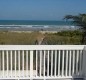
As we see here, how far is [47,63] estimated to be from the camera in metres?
5.72

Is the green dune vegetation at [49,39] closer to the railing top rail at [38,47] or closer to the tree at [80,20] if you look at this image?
the tree at [80,20]

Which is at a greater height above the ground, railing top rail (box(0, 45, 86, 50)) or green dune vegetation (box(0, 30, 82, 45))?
railing top rail (box(0, 45, 86, 50))

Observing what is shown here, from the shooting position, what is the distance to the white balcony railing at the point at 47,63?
18.5ft

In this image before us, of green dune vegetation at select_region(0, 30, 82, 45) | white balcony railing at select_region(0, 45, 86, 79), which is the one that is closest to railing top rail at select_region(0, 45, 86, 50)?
white balcony railing at select_region(0, 45, 86, 79)

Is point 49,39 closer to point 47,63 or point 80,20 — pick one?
point 80,20

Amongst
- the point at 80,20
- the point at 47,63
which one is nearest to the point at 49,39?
the point at 80,20

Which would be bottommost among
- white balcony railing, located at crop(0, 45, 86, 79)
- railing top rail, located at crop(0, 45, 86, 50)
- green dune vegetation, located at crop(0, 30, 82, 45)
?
green dune vegetation, located at crop(0, 30, 82, 45)

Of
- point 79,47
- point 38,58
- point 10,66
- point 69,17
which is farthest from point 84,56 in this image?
point 69,17

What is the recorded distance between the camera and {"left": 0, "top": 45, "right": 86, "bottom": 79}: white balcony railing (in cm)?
565

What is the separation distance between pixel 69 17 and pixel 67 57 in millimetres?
2590

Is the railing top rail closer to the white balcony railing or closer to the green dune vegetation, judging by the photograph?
the white balcony railing

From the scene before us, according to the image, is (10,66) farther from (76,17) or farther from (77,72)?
(76,17)

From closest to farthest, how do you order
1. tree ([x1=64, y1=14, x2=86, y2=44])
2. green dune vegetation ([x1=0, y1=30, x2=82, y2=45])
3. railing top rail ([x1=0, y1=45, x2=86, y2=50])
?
railing top rail ([x1=0, y1=45, x2=86, y2=50])
tree ([x1=64, y1=14, x2=86, y2=44])
green dune vegetation ([x1=0, y1=30, x2=82, y2=45])

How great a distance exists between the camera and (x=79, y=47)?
18.8 feet
